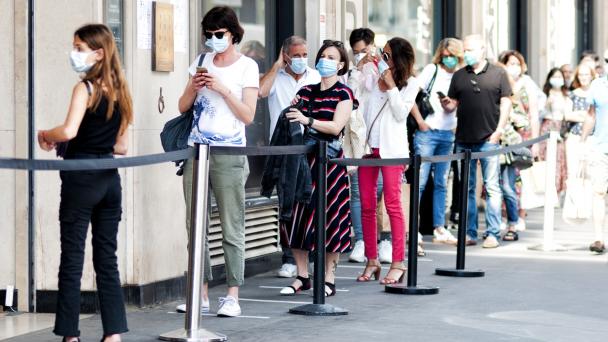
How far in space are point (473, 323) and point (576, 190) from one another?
4.64 m

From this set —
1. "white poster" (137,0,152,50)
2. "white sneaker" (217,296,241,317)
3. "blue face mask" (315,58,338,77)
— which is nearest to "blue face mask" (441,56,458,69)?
"blue face mask" (315,58,338,77)

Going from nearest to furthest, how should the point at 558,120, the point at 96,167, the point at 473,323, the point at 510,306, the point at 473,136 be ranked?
the point at 96,167, the point at 473,323, the point at 510,306, the point at 473,136, the point at 558,120

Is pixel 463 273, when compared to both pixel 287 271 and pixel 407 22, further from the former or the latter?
pixel 407 22

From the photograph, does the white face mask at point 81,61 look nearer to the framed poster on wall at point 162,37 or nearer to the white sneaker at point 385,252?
the framed poster on wall at point 162,37

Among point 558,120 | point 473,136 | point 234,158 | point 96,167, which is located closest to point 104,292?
point 96,167

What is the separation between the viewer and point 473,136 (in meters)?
12.9

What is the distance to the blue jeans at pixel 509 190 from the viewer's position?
13914mm

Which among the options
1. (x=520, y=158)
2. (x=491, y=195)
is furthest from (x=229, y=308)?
(x=520, y=158)

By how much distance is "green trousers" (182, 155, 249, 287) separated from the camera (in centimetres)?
858

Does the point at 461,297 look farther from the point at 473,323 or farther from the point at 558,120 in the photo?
the point at 558,120

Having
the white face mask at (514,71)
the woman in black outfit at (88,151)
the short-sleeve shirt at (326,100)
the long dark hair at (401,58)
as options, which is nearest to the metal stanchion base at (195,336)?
the woman in black outfit at (88,151)

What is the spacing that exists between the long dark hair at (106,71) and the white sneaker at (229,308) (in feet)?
6.36

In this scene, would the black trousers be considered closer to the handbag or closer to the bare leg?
the handbag

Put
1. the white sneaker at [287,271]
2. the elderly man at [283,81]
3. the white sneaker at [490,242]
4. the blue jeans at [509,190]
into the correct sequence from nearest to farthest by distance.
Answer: the elderly man at [283,81]
the white sneaker at [287,271]
the white sneaker at [490,242]
the blue jeans at [509,190]
